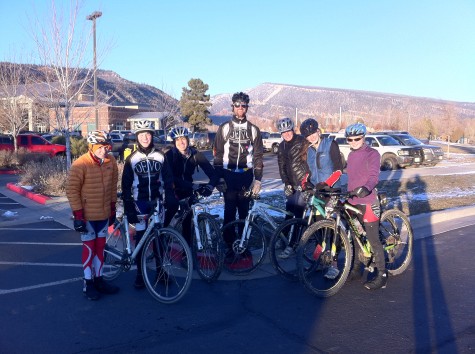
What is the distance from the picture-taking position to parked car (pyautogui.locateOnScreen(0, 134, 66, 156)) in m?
27.8

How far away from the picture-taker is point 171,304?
16.7 feet

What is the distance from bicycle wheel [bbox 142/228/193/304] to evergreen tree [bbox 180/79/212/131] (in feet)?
146

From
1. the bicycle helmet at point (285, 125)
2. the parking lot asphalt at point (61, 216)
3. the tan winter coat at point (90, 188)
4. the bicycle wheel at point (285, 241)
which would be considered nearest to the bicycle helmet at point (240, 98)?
the bicycle helmet at point (285, 125)

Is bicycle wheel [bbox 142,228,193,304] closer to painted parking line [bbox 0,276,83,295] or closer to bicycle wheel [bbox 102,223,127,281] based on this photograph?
bicycle wheel [bbox 102,223,127,281]

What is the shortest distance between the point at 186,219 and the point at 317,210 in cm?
173

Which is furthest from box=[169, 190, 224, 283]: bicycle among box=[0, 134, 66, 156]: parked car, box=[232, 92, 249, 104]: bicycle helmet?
box=[0, 134, 66, 156]: parked car

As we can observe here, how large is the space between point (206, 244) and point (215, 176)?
1.00 meters

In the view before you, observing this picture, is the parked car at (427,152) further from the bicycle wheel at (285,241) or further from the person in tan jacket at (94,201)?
the person in tan jacket at (94,201)

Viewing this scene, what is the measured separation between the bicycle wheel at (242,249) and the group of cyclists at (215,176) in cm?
8

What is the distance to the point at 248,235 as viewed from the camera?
19.5ft

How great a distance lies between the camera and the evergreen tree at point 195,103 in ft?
161

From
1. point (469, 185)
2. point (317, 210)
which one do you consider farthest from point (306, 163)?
point (469, 185)

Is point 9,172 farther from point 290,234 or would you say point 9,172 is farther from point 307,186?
point 307,186

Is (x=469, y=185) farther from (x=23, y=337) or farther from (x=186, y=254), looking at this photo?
(x=23, y=337)
